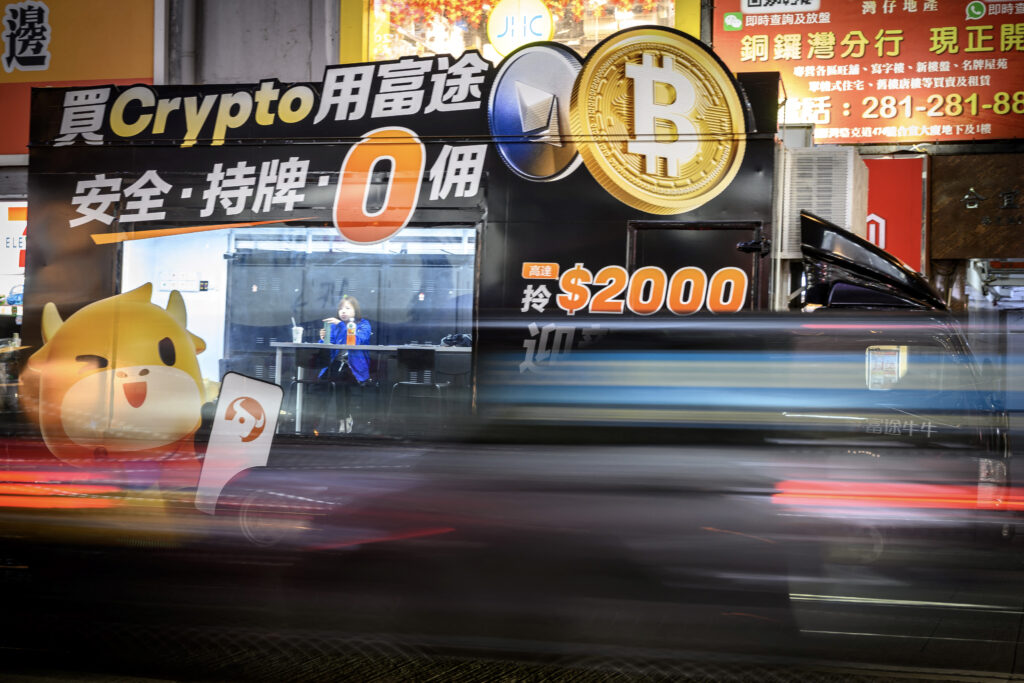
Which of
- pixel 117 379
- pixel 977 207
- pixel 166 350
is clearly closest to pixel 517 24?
pixel 977 207

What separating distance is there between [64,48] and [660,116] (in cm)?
922

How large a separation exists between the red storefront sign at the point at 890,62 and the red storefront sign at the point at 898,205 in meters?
0.36

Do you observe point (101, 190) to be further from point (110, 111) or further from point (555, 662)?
point (555, 662)

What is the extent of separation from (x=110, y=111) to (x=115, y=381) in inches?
87.6

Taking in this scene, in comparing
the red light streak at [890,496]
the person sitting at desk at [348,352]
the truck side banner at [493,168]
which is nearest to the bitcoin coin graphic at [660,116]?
the truck side banner at [493,168]

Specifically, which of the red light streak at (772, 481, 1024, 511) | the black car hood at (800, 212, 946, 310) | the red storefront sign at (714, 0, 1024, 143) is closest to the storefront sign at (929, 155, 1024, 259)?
the red storefront sign at (714, 0, 1024, 143)

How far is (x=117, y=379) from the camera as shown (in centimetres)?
712

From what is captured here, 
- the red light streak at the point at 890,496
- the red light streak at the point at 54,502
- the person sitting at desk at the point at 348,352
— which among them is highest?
the person sitting at desk at the point at 348,352

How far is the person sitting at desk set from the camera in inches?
278

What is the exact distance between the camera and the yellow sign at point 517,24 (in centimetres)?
1098

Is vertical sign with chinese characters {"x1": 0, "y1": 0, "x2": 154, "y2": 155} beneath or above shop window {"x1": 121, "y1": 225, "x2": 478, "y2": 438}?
above

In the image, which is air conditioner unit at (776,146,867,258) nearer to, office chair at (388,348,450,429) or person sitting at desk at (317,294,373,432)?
office chair at (388,348,450,429)

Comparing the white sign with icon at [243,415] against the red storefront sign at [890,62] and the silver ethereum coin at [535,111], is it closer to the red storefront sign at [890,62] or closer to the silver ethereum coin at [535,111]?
the silver ethereum coin at [535,111]

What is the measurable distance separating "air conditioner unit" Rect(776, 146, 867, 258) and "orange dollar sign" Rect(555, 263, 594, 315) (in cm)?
154
